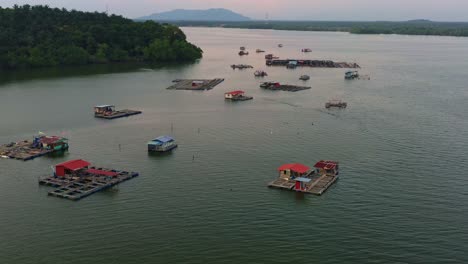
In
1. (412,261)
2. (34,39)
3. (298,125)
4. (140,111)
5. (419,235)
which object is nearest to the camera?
(412,261)

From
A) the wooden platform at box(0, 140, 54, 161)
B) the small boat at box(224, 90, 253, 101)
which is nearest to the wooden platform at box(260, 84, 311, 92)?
the small boat at box(224, 90, 253, 101)

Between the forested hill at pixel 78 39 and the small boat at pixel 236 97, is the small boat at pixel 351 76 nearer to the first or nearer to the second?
the small boat at pixel 236 97

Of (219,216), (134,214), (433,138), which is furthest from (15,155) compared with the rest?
(433,138)

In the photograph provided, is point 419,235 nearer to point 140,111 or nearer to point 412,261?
point 412,261

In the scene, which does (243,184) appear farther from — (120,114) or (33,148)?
(120,114)

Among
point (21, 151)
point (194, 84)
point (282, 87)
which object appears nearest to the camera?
point (21, 151)

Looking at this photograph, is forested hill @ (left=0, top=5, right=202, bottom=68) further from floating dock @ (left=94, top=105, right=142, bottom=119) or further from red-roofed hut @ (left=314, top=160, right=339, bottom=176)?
red-roofed hut @ (left=314, top=160, right=339, bottom=176)

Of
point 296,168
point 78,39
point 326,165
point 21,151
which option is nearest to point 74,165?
point 21,151
